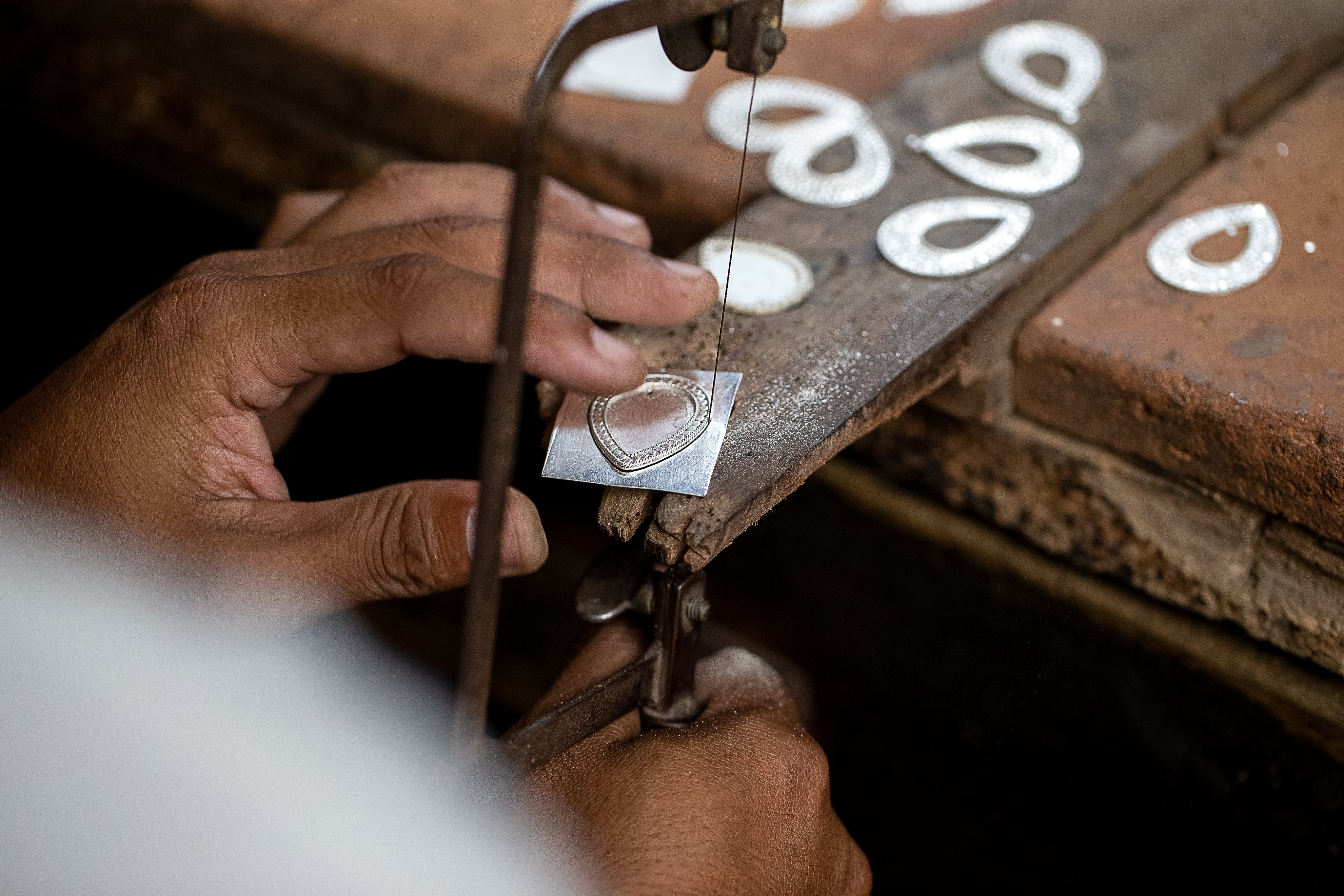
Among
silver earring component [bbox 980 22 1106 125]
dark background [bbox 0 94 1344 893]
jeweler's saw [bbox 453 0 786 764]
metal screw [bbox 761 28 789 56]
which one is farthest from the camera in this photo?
silver earring component [bbox 980 22 1106 125]

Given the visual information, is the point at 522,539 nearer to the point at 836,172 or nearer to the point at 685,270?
the point at 685,270

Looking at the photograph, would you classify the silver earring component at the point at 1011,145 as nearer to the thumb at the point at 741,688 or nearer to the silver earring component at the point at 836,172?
the silver earring component at the point at 836,172

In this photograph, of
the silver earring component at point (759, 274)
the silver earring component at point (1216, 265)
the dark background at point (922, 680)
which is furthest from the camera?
the dark background at point (922, 680)

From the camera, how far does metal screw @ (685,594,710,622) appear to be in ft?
3.50

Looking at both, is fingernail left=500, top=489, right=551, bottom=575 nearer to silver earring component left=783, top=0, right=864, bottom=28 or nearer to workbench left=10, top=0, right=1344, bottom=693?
workbench left=10, top=0, right=1344, bottom=693

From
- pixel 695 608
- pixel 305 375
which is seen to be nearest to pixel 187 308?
pixel 305 375

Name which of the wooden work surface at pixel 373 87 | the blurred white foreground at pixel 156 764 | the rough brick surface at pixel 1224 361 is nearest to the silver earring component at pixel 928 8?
the wooden work surface at pixel 373 87

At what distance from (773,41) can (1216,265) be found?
0.78 m

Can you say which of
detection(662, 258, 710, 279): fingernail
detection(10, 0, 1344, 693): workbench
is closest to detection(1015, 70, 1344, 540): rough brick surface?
detection(10, 0, 1344, 693): workbench

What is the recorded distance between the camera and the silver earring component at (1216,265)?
1.35 metres

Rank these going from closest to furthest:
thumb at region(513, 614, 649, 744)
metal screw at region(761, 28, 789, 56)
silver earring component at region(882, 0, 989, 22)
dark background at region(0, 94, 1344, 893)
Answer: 1. metal screw at region(761, 28, 789, 56)
2. thumb at region(513, 614, 649, 744)
3. dark background at region(0, 94, 1344, 893)
4. silver earring component at region(882, 0, 989, 22)

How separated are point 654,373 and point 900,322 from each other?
30 cm

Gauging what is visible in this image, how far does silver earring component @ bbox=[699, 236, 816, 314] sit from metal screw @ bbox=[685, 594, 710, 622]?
0.35 meters

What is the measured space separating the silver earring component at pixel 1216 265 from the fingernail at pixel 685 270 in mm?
643
